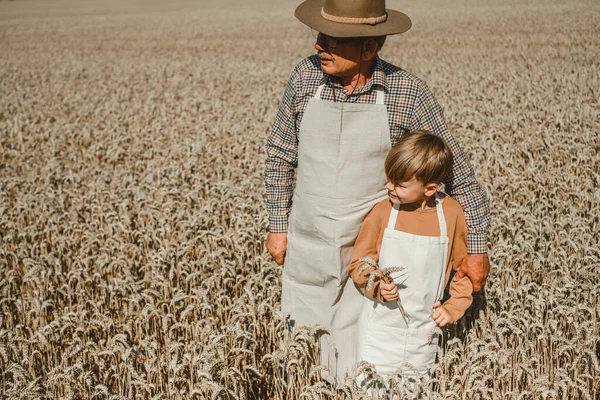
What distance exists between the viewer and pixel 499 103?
12.3m

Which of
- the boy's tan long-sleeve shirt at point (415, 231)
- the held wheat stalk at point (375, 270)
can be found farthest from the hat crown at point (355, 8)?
the held wheat stalk at point (375, 270)

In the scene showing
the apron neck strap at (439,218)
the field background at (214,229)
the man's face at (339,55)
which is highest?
the man's face at (339,55)

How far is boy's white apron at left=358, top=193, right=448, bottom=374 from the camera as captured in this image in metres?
3.23

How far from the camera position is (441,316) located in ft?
11.0

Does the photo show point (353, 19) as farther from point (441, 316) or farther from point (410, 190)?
point (441, 316)

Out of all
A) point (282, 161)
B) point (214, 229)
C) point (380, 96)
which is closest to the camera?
point (380, 96)

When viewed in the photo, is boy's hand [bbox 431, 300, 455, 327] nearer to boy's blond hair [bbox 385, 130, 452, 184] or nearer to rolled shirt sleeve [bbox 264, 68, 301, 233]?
boy's blond hair [bbox 385, 130, 452, 184]

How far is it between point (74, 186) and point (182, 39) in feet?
78.5

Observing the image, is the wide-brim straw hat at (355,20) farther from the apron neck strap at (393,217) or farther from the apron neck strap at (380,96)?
the apron neck strap at (393,217)

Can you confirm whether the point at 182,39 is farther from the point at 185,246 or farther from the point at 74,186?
the point at 185,246

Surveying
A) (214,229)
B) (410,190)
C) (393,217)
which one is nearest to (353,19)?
(410,190)

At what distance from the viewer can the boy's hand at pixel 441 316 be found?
11.0 ft

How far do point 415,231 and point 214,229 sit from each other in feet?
11.6

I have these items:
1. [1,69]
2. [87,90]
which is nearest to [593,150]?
[87,90]
